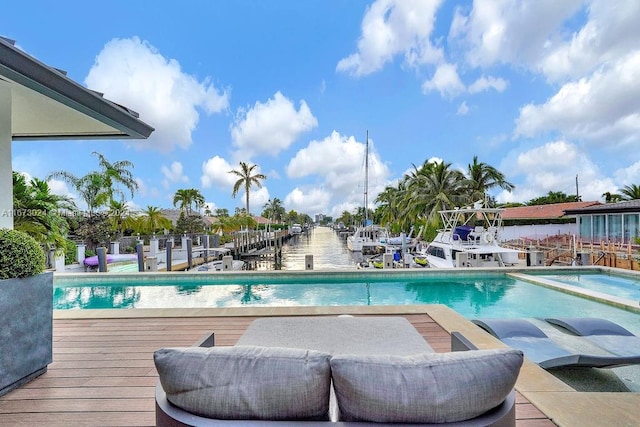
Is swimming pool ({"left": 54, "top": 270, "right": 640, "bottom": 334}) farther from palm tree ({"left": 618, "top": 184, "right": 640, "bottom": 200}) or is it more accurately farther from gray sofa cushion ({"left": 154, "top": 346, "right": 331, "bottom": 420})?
palm tree ({"left": 618, "top": 184, "right": 640, "bottom": 200})

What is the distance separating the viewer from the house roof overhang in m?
2.14

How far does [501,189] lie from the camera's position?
26.1 meters

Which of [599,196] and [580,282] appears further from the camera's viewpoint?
[599,196]

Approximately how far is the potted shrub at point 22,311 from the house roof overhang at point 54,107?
1033 millimetres

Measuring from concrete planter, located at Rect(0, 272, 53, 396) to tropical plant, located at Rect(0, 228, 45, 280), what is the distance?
5 centimetres

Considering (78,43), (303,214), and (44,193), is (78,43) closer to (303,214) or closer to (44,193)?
(44,193)

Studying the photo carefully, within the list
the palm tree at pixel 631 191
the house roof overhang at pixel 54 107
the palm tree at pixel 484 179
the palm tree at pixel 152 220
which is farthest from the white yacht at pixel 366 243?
the house roof overhang at pixel 54 107

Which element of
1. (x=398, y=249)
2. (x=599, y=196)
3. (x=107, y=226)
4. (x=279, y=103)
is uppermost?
(x=279, y=103)

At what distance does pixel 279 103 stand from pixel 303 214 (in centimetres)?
11167

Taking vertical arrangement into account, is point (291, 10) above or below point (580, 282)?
above

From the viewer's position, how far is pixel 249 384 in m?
1.14

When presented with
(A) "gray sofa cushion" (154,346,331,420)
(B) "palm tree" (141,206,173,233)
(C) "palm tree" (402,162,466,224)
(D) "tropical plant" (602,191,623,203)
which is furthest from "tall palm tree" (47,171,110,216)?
(D) "tropical plant" (602,191,623,203)

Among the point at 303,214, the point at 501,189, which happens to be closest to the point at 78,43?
the point at 501,189

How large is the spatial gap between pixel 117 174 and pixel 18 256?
73.1 feet
